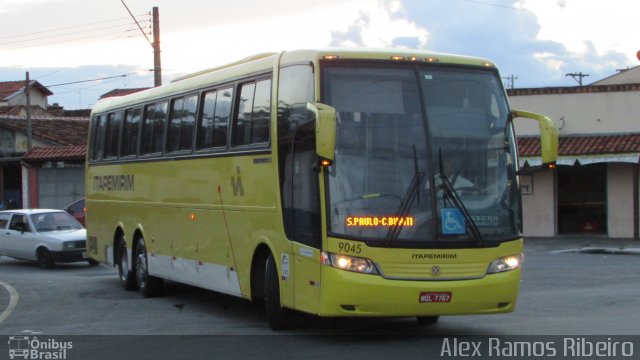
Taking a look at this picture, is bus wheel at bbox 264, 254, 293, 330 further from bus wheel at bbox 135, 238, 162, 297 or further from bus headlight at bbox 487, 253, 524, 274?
bus wheel at bbox 135, 238, 162, 297

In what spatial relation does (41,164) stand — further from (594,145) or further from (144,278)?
(144,278)

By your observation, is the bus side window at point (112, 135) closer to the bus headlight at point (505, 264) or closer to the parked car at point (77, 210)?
the bus headlight at point (505, 264)

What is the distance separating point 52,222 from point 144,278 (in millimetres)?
9595

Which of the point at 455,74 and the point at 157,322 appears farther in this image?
the point at 157,322

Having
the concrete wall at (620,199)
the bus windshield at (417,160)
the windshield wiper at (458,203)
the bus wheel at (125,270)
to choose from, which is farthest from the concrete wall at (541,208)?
the windshield wiper at (458,203)

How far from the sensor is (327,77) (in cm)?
1085

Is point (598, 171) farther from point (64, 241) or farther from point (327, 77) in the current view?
point (327, 77)

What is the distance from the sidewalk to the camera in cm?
2833

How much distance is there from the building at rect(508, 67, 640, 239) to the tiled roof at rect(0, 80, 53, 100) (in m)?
49.3

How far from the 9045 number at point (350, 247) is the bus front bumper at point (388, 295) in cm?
23

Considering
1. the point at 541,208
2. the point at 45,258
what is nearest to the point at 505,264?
the point at 45,258

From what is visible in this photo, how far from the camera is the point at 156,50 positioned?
36.3 metres

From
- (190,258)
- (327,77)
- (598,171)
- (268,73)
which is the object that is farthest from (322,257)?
(598,171)

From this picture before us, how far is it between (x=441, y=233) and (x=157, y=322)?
16.4ft
